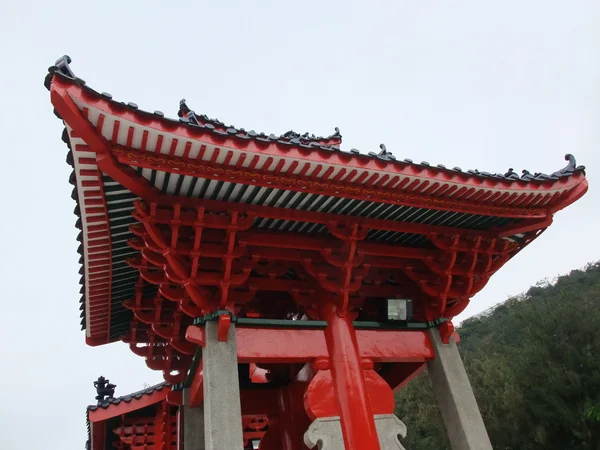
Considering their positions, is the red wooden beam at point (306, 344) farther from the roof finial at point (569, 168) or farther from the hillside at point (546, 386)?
the hillside at point (546, 386)

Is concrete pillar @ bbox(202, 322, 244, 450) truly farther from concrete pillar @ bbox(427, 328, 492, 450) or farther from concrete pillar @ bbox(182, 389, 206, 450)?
concrete pillar @ bbox(427, 328, 492, 450)

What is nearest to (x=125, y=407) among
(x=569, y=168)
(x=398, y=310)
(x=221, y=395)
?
(x=221, y=395)

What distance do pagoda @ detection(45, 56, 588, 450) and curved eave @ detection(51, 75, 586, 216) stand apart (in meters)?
0.02

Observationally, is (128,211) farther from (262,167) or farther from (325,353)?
(325,353)

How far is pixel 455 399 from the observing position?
6.67m

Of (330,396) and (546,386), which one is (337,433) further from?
(546,386)

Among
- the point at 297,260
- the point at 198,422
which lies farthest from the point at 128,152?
the point at 198,422

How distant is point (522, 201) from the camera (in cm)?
681

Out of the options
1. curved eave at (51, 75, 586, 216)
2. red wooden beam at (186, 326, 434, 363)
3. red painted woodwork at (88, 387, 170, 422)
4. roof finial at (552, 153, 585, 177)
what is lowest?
red wooden beam at (186, 326, 434, 363)

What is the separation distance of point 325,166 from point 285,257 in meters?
1.84

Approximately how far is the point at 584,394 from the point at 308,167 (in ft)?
56.4

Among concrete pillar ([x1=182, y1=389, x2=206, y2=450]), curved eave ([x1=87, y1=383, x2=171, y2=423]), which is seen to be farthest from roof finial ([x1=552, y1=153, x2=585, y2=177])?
curved eave ([x1=87, y1=383, x2=171, y2=423])

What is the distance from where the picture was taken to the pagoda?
488cm

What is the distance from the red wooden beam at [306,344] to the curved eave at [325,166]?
2.10 meters
